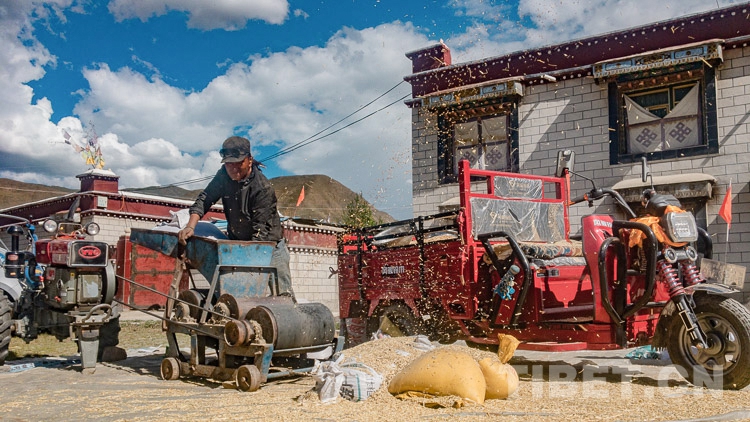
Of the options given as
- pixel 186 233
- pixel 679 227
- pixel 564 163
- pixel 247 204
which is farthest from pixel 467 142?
pixel 679 227

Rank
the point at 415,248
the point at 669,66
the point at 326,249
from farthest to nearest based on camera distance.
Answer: the point at 326,249, the point at 669,66, the point at 415,248

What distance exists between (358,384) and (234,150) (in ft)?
9.45

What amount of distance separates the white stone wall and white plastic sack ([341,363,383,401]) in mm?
11708

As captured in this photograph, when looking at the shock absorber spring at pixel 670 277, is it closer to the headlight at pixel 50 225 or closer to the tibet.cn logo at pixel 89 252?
the tibet.cn logo at pixel 89 252

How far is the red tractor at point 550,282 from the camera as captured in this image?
5184mm

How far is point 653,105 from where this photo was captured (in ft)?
49.2

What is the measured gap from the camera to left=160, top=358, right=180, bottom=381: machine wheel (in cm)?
606

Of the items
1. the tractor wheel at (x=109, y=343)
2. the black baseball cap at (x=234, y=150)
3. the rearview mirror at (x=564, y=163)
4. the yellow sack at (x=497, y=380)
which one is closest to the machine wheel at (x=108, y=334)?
the tractor wheel at (x=109, y=343)

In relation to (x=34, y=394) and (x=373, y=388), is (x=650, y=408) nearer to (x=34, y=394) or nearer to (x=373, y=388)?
(x=373, y=388)

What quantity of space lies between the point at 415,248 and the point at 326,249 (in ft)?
51.6

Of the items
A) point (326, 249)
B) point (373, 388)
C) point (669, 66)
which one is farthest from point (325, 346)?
point (326, 249)

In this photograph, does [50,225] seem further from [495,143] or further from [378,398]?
[495,143]

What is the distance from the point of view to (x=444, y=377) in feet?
14.9

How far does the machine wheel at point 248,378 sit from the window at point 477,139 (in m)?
12.6
